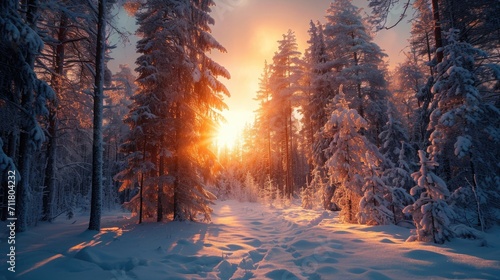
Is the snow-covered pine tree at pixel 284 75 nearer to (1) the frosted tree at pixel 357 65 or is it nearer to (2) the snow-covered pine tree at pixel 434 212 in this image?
(1) the frosted tree at pixel 357 65

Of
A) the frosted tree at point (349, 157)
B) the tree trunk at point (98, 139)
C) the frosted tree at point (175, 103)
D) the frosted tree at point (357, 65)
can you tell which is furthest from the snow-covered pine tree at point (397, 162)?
the tree trunk at point (98, 139)

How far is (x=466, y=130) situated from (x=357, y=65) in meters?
9.71

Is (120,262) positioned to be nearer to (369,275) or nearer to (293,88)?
(369,275)

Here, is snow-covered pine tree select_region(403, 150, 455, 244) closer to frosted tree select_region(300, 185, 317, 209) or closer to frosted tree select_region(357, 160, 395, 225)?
frosted tree select_region(357, 160, 395, 225)

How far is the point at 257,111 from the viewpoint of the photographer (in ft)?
102

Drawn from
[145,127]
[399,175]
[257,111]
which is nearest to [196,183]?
[145,127]

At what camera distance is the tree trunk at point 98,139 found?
26.2 feet

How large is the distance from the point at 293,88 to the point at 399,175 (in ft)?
46.2

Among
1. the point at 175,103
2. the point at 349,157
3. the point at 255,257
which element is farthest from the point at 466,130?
the point at 175,103

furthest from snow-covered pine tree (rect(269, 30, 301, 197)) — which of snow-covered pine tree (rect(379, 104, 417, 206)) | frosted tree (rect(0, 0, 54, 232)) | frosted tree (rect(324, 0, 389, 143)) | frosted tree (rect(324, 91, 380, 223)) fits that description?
frosted tree (rect(0, 0, 54, 232))

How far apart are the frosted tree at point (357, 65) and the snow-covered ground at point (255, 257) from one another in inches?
447

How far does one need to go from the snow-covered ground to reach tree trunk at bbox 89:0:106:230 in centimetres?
98

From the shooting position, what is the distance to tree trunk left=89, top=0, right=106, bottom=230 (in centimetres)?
799

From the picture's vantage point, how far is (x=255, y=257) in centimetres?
522
